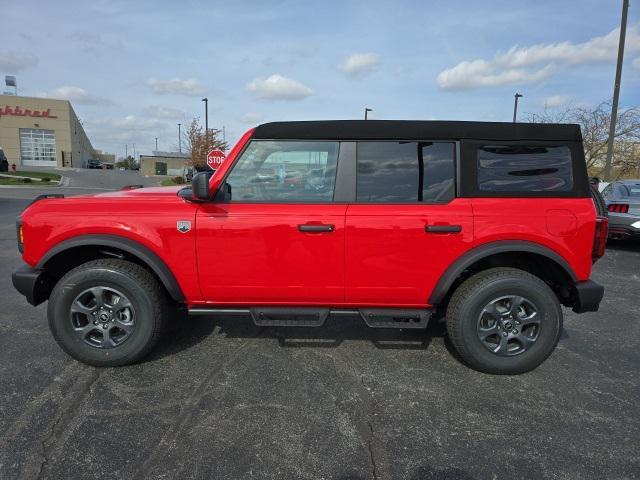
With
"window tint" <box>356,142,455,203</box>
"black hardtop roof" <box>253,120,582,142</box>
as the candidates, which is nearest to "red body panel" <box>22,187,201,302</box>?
"black hardtop roof" <box>253,120,582,142</box>

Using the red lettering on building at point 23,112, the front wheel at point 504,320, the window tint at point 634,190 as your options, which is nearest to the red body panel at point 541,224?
the front wheel at point 504,320

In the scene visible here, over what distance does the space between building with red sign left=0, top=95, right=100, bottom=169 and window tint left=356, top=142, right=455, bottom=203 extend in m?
70.4

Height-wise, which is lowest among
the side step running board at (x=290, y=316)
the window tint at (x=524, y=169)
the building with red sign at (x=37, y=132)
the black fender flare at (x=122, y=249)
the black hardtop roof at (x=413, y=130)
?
the side step running board at (x=290, y=316)

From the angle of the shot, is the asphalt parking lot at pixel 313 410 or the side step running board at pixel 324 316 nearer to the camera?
the asphalt parking lot at pixel 313 410

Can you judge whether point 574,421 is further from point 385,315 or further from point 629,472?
point 385,315

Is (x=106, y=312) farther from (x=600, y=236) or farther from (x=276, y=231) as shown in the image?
(x=600, y=236)

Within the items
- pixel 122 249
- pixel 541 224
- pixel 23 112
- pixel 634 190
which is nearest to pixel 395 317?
pixel 541 224

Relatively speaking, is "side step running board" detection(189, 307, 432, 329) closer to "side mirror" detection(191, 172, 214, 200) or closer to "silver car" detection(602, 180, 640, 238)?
"side mirror" detection(191, 172, 214, 200)

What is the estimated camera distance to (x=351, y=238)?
315 cm

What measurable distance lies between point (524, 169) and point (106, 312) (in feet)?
11.0

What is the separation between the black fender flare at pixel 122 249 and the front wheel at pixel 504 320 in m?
2.20

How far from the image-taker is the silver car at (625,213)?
7871 mm

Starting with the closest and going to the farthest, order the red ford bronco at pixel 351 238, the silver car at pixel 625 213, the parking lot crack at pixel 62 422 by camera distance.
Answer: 1. the parking lot crack at pixel 62 422
2. the red ford bronco at pixel 351 238
3. the silver car at pixel 625 213

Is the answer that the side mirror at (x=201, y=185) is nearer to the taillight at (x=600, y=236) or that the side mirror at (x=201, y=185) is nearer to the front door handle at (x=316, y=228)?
the front door handle at (x=316, y=228)
